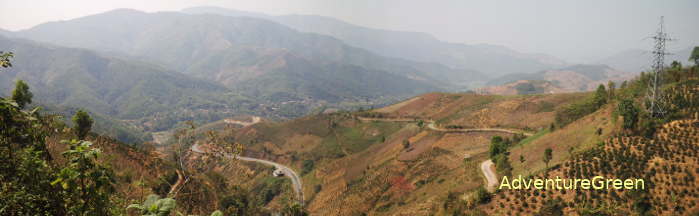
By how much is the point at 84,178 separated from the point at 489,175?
139 ft

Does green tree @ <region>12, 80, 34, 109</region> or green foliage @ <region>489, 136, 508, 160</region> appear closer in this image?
green tree @ <region>12, 80, 34, 109</region>

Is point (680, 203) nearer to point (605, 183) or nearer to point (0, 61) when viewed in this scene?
point (605, 183)

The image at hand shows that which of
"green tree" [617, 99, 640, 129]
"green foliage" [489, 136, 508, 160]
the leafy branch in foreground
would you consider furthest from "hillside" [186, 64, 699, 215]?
the leafy branch in foreground

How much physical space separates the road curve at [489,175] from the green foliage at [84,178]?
3459cm

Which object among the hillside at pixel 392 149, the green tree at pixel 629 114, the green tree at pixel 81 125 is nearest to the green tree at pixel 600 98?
the hillside at pixel 392 149

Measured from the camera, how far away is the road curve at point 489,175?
37194mm

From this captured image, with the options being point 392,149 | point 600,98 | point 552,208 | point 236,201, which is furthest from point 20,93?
point 600,98

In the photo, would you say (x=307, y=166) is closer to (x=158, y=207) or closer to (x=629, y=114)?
(x=629, y=114)

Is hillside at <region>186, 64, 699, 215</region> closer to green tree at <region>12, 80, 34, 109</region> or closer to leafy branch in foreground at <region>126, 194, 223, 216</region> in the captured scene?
leafy branch in foreground at <region>126, 194, 223, 216</region>

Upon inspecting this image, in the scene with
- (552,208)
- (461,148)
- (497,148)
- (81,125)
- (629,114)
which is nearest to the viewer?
(552,208)

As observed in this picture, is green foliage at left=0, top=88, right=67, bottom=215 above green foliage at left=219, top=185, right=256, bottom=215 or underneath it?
above

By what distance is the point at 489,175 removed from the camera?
4200 centimetres

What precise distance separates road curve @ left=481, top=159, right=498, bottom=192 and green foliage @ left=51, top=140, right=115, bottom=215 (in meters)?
34.6

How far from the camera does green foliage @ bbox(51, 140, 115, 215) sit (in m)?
5.16
